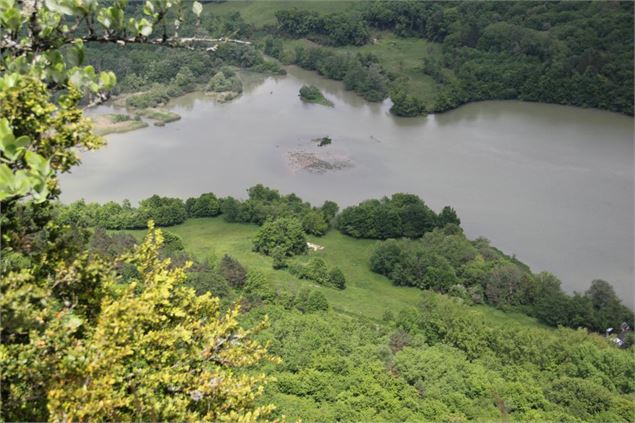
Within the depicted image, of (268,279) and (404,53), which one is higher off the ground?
(404,53)

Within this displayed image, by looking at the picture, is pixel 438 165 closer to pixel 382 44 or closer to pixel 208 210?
pixel 208 210

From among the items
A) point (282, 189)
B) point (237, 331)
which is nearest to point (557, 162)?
point (282, 189)

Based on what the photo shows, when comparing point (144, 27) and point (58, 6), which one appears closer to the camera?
point (58, 6)

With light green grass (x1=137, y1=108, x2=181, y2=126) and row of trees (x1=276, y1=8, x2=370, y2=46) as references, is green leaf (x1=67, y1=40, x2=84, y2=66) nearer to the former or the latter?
light green grass (x1=137, y1=108, x2=181, y2=126)

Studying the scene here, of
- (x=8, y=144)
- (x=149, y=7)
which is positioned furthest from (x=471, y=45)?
(x=8, y=144)

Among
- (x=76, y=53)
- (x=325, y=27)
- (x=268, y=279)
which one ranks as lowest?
(x=268, y=279)

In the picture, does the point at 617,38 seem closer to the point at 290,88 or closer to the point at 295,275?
the point at 290,88
